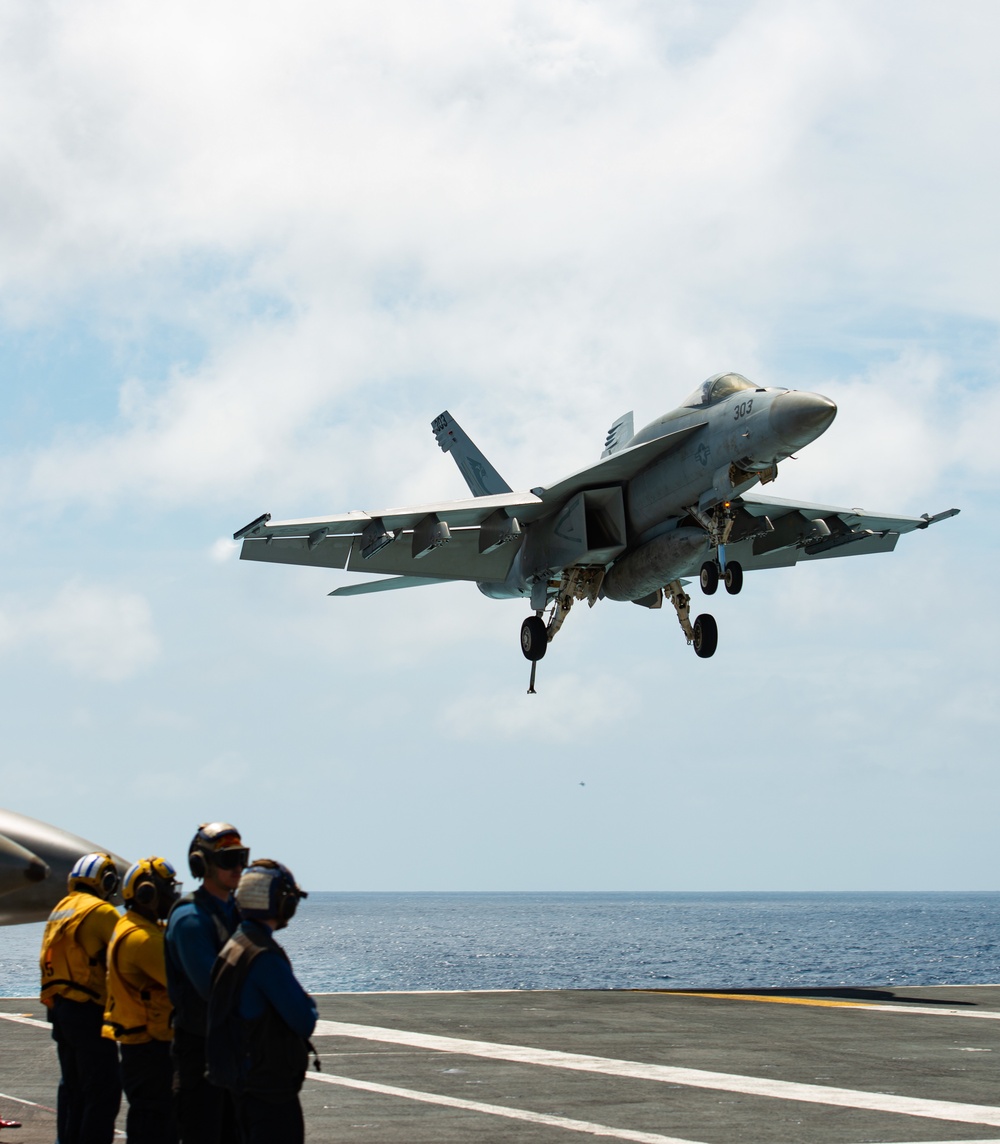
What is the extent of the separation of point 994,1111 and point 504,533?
19.3 metres

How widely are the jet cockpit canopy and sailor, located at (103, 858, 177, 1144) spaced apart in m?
18.5

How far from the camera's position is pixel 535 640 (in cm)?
2914

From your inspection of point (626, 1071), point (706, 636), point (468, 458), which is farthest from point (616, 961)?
point (626, 1071)

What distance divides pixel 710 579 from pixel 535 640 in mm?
6409

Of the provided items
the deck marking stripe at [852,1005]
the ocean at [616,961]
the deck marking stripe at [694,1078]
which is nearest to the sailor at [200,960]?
the deck marking stripe at [694,1078]

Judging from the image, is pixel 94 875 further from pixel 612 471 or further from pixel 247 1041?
pixel 612 471

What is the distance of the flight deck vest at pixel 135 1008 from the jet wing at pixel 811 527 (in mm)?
21219

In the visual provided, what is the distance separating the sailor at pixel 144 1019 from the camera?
688cm

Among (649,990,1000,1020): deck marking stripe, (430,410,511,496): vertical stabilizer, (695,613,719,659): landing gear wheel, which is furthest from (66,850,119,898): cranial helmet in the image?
(430,410,511,496): vertical stabilizer

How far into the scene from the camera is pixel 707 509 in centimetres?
2455

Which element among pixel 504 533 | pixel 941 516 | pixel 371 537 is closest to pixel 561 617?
pixel 504 533

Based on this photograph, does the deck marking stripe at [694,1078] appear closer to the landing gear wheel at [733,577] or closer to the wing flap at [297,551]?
the landing gear wheel at [733,577]

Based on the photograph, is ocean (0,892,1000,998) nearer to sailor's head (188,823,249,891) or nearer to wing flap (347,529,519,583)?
wing flap (347,529,519,583)

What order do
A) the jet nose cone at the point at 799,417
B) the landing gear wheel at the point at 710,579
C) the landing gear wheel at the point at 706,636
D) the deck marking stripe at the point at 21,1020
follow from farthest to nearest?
the landing gear wheel at the point at 706,636, the landing gear wheel at the point at 710,579, the jet nose cone at the point at 799,417, the deck marking stripe at the point at 21,1020
